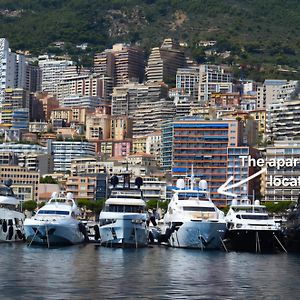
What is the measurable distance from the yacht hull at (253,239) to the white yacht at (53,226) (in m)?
14.9

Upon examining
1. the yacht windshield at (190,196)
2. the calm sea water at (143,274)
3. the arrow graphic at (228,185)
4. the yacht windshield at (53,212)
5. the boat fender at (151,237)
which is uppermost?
the arrow graphic at (228,185)

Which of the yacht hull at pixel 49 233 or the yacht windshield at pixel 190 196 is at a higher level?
the yacht windshield at pixel 190 196

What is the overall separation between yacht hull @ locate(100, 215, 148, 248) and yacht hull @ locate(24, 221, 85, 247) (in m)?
3.86

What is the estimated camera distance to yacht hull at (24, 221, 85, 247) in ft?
312

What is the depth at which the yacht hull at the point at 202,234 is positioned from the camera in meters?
93.1

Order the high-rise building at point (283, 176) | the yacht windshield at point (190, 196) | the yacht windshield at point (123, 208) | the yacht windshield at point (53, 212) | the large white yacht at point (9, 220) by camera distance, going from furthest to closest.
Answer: the high-rise building at point (283, 176) → the large white yacht at point (9, 220) → the yacht windshield at point (190, 196) → the yacht windshield at point (53, 212) → the yacht windshield at point (123, 208)

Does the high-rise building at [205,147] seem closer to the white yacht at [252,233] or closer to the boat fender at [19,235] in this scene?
the boat fender at [19,235]

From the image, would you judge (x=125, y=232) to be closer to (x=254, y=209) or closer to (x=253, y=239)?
(x=253, y=239)

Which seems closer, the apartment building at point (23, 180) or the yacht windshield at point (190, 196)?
the yacht windshield at point (190, 196)

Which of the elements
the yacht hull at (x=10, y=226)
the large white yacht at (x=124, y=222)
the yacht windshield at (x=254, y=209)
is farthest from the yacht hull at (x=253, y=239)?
the yacht hull at (x=10, y=226)

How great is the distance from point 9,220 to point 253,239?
24.2 m

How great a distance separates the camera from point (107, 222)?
94.9m

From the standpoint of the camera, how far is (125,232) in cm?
9362

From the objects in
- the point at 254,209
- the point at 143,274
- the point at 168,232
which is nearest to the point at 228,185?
the point at 254,209
